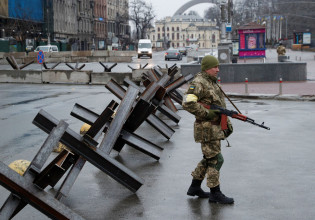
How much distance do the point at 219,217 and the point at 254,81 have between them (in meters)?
Result: 20.4

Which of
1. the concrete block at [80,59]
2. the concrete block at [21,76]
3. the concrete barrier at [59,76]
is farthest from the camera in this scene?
the concrete block at [80,59]

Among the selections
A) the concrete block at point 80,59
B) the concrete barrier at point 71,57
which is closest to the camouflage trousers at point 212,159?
the concrete barrier at point 71,57

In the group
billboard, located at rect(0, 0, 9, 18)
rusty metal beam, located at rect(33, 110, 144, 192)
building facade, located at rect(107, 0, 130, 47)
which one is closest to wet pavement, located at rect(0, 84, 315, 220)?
rusty metal beam, located at rect(33, 110, 144, 192)

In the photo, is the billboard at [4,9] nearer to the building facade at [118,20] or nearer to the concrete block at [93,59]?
the concrete block at [93,59]

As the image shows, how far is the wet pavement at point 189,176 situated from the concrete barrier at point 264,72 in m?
11.0

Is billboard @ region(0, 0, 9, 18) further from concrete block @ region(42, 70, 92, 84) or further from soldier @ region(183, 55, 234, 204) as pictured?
soldier @ region(183, 55, 234, 204)

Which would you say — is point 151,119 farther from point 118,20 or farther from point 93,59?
point 118,20

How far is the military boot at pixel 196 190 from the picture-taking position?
671 cm

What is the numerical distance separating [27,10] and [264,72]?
5913cm

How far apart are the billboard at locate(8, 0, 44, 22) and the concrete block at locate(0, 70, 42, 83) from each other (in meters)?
46.4

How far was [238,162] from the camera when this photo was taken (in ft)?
29.1

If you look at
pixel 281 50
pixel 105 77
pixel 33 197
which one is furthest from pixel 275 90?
pixel 33 197

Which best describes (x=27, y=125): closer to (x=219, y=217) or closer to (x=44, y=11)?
(x=219, y=217)

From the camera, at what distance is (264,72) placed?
25.6 meters
